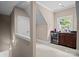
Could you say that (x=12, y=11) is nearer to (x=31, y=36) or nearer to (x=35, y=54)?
(x=31, y=36)

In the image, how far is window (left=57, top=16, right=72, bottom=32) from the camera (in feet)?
6.24

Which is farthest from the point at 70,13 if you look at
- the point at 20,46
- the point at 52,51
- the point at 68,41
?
the point at 20,46

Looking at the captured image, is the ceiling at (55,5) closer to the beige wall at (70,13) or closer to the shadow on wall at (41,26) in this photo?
the beige wall at (70,13)

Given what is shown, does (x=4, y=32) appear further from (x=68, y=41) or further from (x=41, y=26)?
(x=68, y=41)

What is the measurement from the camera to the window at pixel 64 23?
190cm

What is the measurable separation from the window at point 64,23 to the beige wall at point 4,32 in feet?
2.85

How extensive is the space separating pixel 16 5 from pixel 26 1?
19cm

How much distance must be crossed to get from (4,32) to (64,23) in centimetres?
104

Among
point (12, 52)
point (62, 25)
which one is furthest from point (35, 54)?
point (62, 25)

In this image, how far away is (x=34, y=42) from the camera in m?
1.96

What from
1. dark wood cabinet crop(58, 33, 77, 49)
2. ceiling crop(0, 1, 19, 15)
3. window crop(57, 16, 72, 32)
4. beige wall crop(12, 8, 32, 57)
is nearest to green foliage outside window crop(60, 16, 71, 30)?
window crop(57, 16, 72, 32)

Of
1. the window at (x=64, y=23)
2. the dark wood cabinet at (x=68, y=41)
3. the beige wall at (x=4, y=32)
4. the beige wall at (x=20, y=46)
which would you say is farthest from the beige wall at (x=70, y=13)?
the beige wall at (x=4, y=32)

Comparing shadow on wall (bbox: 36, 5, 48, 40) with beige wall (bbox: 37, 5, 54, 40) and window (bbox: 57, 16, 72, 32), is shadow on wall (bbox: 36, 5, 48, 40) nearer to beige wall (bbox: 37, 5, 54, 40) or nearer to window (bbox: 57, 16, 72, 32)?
beige wall (bbox: 37, 5, 54, 40)

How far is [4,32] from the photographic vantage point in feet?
6.20
